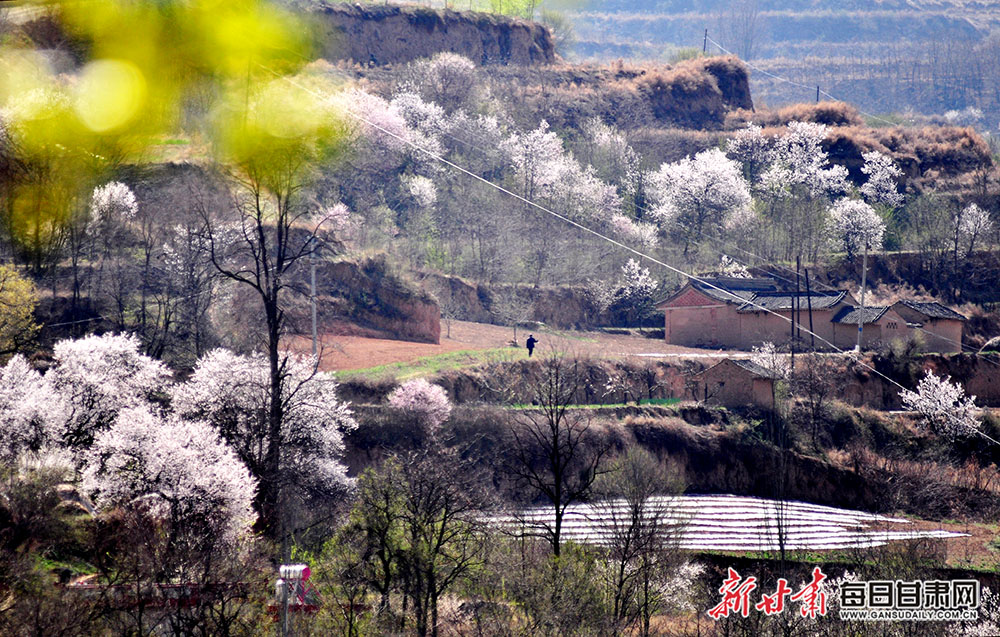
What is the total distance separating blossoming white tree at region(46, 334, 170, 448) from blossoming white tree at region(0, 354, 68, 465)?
1.86ft

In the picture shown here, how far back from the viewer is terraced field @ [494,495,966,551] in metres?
31.8

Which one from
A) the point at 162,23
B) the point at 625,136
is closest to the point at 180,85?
the point at 162,23

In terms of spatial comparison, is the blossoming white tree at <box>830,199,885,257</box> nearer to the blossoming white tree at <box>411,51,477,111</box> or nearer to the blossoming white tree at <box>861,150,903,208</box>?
the blossoming white tree at <box>861,150,903,208</box>

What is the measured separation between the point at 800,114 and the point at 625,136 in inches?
634

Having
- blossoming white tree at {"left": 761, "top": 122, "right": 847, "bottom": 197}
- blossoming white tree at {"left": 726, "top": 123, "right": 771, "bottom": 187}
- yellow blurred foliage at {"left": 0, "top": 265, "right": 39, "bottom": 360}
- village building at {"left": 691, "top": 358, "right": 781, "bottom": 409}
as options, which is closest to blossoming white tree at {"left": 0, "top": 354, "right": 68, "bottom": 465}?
yellow blurred foliage at {"left": 0, "top": 265, "right": 39, "bottom": 360}

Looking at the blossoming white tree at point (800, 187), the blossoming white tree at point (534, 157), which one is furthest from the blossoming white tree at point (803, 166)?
the blossoming white tree at point (534, 157)

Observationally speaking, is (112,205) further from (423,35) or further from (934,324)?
(423,35)

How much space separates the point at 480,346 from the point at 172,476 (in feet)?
94.6

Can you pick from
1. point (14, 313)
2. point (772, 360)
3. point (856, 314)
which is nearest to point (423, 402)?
point (14, 313)

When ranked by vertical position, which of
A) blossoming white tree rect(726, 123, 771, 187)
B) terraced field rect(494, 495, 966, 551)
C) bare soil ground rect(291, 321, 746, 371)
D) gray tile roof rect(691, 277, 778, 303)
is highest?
blossoming white tree rect(726, 123, 771, 187)

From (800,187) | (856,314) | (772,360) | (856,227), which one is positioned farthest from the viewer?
(800,187)

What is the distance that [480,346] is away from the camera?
52250 millimetres

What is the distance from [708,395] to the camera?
4872 centimetres

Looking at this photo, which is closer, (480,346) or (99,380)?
(99,380)
